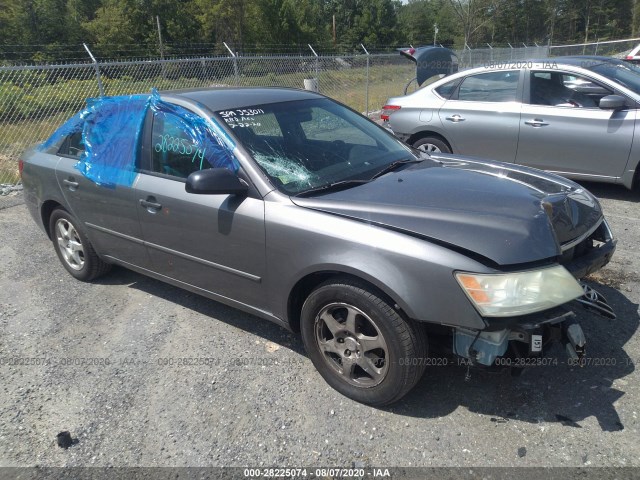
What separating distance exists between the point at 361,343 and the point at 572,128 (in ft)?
15.1

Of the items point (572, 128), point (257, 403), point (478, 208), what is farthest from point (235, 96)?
point (572, 128)

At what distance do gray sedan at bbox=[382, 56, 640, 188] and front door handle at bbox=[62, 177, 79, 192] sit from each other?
452cm

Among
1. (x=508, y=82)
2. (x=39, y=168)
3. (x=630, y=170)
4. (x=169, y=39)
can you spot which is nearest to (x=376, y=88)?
(x=508, y=82)

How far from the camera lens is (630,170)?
223 inches


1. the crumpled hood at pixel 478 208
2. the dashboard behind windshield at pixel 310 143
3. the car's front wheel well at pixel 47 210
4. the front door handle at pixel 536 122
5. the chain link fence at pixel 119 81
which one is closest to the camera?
the crumpled hood at pixel 478 208

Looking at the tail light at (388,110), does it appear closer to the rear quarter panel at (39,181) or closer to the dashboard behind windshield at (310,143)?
the dashboard behind windshield at (310,143)

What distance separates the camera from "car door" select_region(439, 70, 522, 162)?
20.7 feet

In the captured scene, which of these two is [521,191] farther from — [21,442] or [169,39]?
[169,39]

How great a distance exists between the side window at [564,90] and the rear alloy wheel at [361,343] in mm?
4765

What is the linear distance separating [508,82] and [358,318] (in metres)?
4.99

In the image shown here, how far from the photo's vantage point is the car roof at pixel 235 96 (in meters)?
3.39

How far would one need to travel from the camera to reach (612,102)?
554 cm

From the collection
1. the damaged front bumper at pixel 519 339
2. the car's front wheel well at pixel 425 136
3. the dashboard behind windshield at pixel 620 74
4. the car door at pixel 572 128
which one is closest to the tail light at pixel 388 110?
the car's front wheel well at pixel 425 136

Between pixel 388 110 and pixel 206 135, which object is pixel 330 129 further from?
pixel 388 110
